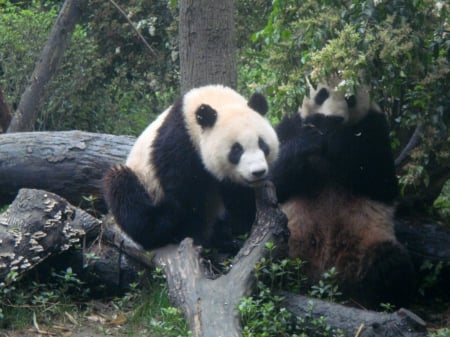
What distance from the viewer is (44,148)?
23.5 ft

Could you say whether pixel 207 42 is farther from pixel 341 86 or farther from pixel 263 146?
pixel 341 86

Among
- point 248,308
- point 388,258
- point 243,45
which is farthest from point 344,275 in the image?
point 243,45

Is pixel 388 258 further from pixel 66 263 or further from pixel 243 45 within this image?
pixel 243 45

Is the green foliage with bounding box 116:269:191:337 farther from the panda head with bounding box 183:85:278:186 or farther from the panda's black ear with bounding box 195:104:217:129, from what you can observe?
the panda's black ear with bounding box 195:104:217:129

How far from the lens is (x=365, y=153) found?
20.2 feet

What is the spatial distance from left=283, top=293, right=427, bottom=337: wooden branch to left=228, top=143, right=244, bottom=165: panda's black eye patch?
97 centimetres

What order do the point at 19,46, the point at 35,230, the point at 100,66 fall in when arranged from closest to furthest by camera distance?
1. the point at 35,230
2. the point at 19,46
3. the point at 100,66

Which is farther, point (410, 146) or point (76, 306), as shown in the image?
point (410, 146)

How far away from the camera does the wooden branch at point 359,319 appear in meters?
4.58

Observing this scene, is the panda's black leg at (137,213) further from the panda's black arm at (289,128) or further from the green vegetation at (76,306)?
the panda's black arm at (289,128)

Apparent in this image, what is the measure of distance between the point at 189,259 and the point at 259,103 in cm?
130

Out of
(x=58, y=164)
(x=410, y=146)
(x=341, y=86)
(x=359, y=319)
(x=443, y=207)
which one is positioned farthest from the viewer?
(x=58, y=164)

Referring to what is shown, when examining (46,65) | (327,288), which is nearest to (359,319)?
(327,288)

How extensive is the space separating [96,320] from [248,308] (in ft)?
4.88
